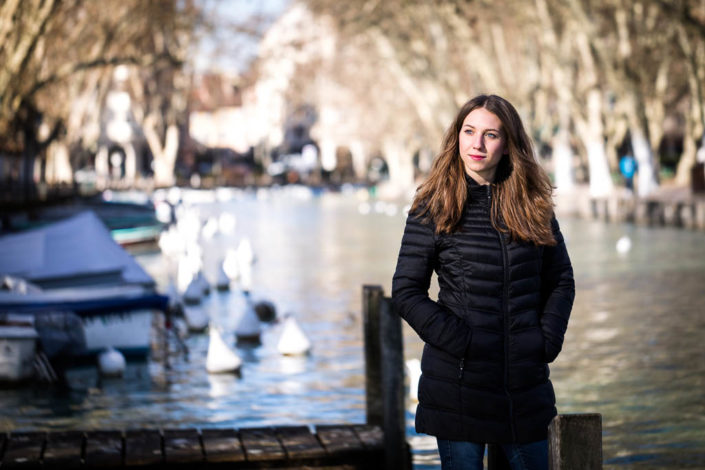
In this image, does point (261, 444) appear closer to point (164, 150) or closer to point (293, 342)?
point (293, 342)

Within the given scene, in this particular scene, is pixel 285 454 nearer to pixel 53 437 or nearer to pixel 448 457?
pixel 53 437

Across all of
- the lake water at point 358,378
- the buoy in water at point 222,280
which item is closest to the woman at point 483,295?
the lake water at point 358,378

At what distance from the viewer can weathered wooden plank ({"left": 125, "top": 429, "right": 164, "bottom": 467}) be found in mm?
7203

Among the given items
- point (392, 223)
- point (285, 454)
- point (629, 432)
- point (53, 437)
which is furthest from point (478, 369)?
point (392, 223)

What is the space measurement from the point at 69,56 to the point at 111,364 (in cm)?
4155

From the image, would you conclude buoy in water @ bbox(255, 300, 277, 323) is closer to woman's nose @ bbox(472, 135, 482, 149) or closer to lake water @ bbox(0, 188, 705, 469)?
lake water @ bbox(0, 188, 705, 469)

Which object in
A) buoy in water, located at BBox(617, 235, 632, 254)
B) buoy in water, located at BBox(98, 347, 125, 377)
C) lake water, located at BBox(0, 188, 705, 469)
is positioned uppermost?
buoy in water, located at BBox(617, 235, 632, 254)

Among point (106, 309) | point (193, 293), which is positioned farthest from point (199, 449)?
point (193, 293)

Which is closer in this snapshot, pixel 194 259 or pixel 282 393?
pixel 282 393

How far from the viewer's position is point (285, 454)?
7379mm

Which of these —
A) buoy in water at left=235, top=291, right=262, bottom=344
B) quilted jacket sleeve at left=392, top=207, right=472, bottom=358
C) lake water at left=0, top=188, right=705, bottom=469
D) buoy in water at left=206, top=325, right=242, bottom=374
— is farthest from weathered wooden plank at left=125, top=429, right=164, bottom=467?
buoy in water at left=235, top=291, right=262, bottom=344

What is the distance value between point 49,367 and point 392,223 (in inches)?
1220

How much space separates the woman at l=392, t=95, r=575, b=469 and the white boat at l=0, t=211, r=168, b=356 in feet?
28.2

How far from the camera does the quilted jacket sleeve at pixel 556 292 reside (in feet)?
15.5
